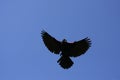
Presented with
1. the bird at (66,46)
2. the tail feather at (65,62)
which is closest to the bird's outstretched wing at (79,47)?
the bird at (66,46)

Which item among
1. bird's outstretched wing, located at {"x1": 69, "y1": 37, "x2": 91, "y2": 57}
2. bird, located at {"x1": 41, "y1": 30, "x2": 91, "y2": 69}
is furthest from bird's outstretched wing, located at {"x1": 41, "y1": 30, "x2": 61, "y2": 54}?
bird's outstretched wing, located at {"x1": 69, "y1": 37, "x2": 91, "y2": 57}

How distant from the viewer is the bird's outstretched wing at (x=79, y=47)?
35.7ft

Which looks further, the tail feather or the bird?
the bird

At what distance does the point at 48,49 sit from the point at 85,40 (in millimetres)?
1964

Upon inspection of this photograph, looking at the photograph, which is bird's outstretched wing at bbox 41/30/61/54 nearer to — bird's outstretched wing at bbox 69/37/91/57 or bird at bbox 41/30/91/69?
bird at bbox 41/30/91/69

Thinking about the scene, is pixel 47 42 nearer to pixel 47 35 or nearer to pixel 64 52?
pixel 47 35

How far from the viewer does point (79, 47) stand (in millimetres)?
10961

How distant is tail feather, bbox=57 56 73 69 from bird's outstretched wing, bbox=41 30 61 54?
745 mm

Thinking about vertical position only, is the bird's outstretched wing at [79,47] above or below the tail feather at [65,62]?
above

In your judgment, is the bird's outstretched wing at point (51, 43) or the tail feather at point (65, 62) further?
the bird's outstretched wing at point (51, 43)

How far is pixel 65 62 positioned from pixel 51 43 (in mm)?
1660

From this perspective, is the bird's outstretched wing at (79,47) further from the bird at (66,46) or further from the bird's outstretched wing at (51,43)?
the bird's outstretched wing at (51,43)

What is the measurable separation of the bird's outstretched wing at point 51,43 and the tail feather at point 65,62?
0.74 metres

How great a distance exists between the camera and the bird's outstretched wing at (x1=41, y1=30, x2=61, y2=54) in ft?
36.1
